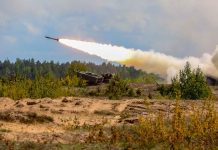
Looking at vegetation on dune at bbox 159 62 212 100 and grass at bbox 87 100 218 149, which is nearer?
grass at bbox 87 100 218 149

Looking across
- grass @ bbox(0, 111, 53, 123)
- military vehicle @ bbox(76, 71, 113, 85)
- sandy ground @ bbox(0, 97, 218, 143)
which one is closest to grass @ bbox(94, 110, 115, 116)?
sandy ground @ bbox(0, 97, 218, 143)

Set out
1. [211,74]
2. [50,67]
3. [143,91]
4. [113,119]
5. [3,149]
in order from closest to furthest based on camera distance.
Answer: [3,149]
[113,119]
[143,91]
[211,74]
[50,67]

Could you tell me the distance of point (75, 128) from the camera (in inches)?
867

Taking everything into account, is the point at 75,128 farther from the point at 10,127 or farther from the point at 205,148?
the point at 205,148

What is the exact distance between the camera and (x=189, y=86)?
113 feet

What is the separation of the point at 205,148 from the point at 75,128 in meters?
7.26

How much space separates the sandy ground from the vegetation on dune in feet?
16.6

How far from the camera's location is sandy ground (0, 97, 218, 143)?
22.3m

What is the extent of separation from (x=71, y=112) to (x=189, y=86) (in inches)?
433

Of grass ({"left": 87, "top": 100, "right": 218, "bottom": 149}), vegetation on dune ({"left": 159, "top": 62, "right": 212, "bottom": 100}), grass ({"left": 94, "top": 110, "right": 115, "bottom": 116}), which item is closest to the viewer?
grass ({"left": 87, "top": 100, "right": 218, "bottom": 149})

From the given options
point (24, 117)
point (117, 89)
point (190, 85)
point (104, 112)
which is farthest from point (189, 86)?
point (24, 117)

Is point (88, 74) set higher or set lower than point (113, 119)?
higher

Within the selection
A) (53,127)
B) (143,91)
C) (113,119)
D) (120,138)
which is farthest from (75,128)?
(143,91)

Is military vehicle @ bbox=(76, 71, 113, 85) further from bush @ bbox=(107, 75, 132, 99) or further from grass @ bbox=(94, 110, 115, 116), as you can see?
grass @ bbox=(94, 110, 115, 116)
